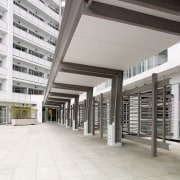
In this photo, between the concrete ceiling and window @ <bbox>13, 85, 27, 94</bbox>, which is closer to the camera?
the concrete ceiling

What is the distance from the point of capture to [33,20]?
43562mm

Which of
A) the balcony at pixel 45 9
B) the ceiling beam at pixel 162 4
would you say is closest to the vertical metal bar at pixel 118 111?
the ceiling beam at pixel 162 4

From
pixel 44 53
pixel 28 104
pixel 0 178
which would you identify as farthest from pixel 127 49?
pixel 44 53

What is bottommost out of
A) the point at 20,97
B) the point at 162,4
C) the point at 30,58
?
the point at 20,97

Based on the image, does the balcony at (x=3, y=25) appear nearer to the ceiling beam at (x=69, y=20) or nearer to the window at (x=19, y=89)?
the window at (x=19, y=89)

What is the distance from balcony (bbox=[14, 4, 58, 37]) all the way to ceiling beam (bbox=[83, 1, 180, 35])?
37681 mm

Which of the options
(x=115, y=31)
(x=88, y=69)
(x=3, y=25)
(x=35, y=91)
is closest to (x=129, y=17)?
(x=115, y=31)

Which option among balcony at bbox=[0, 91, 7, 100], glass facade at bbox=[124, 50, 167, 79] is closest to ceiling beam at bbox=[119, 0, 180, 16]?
glass facade at bbox=[124, 50, 167, 79]

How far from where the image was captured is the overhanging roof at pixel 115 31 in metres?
5.42

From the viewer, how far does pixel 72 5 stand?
5.75 metres

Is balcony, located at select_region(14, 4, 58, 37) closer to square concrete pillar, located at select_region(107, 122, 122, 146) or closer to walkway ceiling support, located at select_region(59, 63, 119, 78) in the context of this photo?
walkway ceiling support, located at select_region(59, 63, 119, 78)

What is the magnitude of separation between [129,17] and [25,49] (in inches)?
1578

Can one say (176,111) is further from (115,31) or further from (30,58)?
(30,58)

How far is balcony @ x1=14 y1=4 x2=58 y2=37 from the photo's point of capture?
133ft
